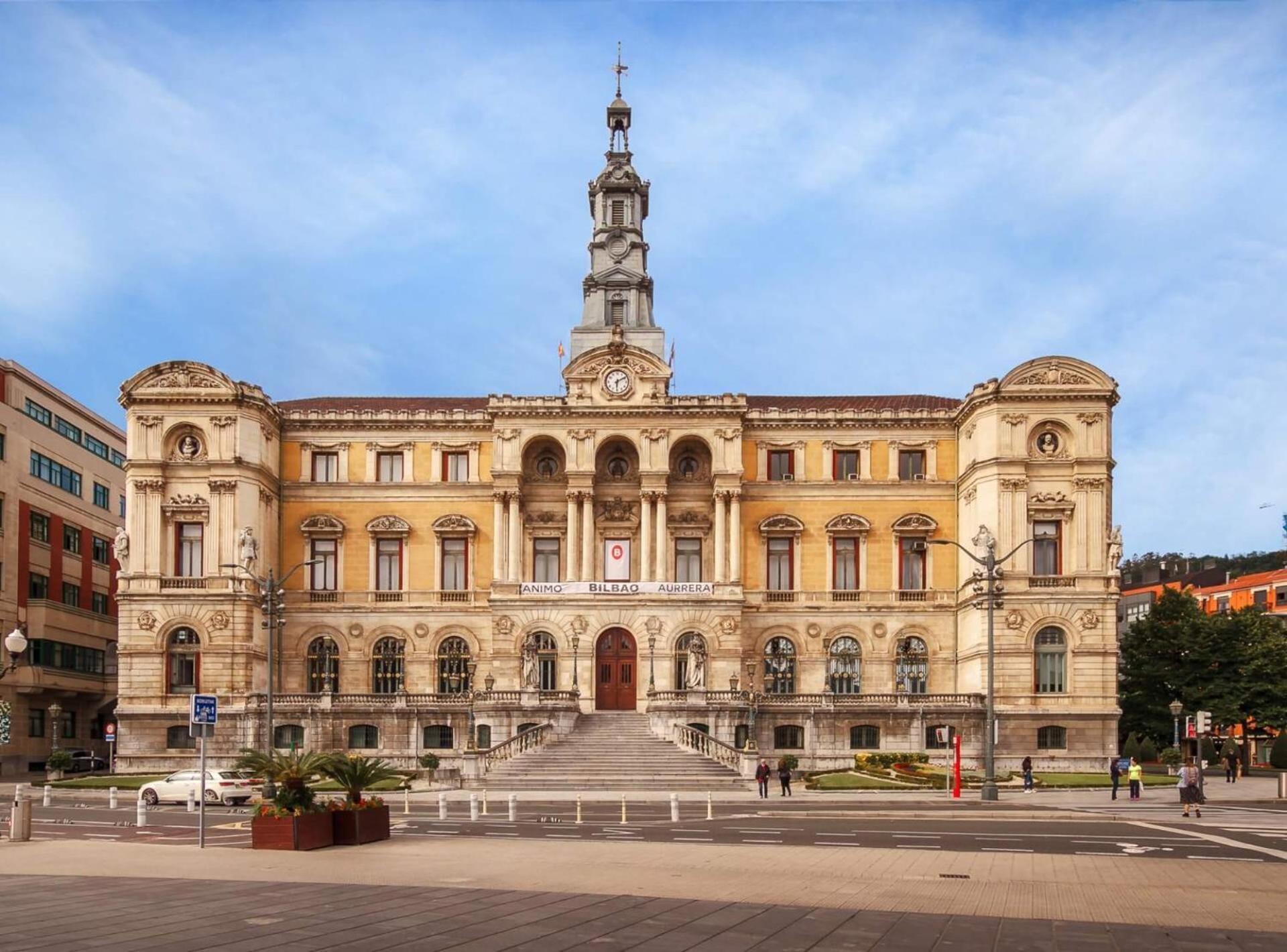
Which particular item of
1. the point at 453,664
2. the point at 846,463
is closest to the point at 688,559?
the point at 846,463

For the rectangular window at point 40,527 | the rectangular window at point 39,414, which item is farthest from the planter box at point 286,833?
the rectangular window at point 39,414

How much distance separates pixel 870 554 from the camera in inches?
2982

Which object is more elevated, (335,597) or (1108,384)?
(1108,384)

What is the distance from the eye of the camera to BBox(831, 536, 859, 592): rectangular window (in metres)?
75.9

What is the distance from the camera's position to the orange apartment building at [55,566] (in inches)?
3162

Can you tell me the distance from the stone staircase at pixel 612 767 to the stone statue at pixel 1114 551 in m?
22.9

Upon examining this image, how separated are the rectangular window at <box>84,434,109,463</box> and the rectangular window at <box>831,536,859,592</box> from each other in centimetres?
4903

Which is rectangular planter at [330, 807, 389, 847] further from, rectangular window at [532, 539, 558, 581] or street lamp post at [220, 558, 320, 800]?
rectangular window at [532, 539, 558, 581]

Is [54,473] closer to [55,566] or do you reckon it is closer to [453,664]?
[55,566]

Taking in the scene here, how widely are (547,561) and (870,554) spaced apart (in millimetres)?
16645

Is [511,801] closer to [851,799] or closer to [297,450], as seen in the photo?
[851,799]

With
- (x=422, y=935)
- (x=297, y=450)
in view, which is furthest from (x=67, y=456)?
(x=422, y=935)

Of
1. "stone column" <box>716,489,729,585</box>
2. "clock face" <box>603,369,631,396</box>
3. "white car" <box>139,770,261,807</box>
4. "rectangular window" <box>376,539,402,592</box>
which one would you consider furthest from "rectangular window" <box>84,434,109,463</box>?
"white car" <box>139,770,261,807</box>

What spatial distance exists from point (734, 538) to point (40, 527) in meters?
40.9
